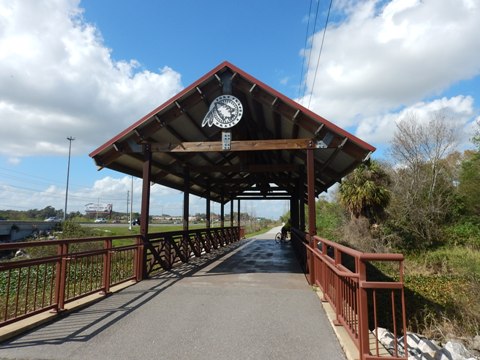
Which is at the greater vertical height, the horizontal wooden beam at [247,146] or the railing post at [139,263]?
the horizontal wooden beam at [247,146]

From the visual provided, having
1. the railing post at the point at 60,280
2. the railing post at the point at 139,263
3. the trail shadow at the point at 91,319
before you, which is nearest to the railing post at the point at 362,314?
the trail shadow at the point at 91,319

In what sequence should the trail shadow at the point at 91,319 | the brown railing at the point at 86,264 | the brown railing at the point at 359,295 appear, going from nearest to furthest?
the brown railing at the point at 359,295 < the trail shadow at the point at 91,319 < the brown railing at the point at 86,264

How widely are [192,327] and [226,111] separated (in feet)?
18.2

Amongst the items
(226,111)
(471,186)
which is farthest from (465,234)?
(226,111)

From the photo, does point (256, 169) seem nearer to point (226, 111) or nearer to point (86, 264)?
point (226, 111)

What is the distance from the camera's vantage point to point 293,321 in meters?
4.74

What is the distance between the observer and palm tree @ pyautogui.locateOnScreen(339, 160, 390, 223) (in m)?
19.1

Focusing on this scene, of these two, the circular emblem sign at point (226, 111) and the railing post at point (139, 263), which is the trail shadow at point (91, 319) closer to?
the railing post at point (139, 263)

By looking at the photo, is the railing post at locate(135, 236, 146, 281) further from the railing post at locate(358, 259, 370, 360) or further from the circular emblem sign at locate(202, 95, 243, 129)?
the railing post at locate(358, 259, 370, 360)

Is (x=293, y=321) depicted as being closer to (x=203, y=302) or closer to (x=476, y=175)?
(x=203, y=302)

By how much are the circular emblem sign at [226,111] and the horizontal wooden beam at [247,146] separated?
519 millimetres

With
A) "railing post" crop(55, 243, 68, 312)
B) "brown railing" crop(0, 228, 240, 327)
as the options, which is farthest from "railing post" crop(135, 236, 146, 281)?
"railing post" crop(55, 243, 68, 312)

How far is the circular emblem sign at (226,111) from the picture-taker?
8.65 meters

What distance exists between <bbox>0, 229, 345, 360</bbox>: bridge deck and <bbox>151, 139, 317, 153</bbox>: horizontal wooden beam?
3.28 m
